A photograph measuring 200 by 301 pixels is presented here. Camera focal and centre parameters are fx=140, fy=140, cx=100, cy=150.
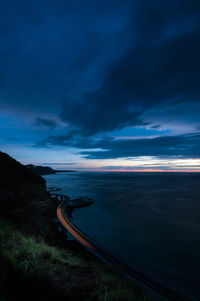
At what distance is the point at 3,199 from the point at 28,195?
6.50 meters

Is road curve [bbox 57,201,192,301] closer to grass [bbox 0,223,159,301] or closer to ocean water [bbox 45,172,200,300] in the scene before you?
ocean water [bbox 45,172,200,300]

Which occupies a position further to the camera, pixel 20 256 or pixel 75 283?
pixel 20 256

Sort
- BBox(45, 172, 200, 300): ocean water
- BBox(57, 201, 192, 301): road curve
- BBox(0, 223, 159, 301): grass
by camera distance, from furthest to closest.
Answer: BBox(45, 172, 200, 300): ocean water → BBox(57, 201, 192, 301): road curve → BBox(0, 223, 159, 301): grass

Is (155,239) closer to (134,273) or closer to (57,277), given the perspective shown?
(134,273)

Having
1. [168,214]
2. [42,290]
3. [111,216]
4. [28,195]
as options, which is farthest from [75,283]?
[168,214]

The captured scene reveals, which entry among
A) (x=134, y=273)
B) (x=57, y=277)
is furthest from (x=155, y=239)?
(x=57, y=277)

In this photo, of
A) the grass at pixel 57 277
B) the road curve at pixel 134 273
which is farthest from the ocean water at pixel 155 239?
the grass at pixel 57 277

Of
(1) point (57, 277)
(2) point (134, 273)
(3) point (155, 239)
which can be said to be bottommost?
(3) point (155, 239)

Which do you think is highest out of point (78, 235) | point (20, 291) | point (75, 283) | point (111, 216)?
point (20, 291)

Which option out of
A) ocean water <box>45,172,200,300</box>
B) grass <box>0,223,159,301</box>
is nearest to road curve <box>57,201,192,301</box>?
ocean water <box>45,172,200,300</box>

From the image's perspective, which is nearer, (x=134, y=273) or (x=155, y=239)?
(x=134, y=273)

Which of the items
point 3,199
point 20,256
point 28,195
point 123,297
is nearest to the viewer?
point 123,297

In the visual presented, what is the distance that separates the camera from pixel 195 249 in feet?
62.6

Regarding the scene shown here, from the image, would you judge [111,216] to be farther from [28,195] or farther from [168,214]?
[28,195]
